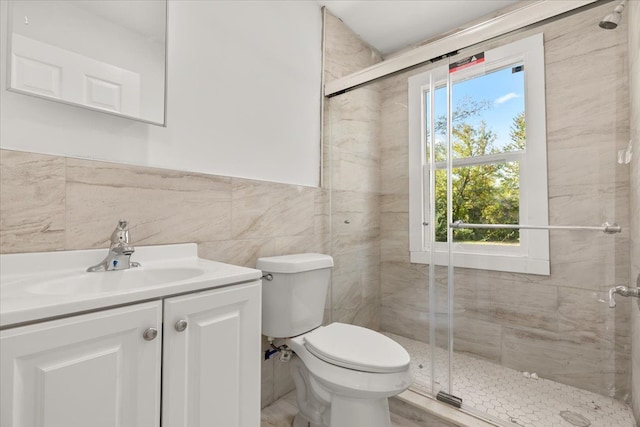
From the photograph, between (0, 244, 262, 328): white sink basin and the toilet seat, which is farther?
the toilet seat

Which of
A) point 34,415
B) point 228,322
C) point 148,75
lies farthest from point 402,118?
point 34,415

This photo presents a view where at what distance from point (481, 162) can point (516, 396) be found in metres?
1.27

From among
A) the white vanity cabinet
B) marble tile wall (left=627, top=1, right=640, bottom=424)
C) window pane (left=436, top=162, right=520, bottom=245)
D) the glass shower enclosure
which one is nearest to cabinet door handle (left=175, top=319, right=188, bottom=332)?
the white vanity cabinet

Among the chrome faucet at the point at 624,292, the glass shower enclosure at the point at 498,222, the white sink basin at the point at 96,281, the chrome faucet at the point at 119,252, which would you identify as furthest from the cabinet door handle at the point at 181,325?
the chrome faucet at the point at 624,292

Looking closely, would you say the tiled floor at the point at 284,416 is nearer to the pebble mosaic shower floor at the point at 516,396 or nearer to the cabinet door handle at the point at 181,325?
the pebble mosaic shower floor at the point at 516,396

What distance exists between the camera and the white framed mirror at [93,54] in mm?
935

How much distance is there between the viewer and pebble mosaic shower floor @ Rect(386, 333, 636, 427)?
136 centimetres

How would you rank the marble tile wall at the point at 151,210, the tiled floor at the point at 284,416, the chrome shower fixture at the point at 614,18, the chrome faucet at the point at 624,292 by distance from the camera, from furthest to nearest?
1. the tiled floor at the point at 284,416
2. the chrome shower fixture at the point at 614,18
3. the chrome faucet at the point at 624,292
4. the marble tile wall at the point at 151,210

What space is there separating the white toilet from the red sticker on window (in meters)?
1.24

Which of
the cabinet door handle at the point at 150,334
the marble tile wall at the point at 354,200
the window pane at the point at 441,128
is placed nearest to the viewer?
the cabinet door handle at the point at 150,334

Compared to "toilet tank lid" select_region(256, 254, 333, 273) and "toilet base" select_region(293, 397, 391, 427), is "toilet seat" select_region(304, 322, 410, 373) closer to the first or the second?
"toilet base" select_region(293, 397, 391, 427)

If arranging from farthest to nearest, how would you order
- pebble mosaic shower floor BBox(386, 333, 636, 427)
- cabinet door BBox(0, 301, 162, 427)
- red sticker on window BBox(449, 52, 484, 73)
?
red sticker on window BBox(449, 52, 484, 73) < pebble mosaic shower floor BBox(386, 333, 636, 427) < cabinet door BBox(0, 301, 162, 427)

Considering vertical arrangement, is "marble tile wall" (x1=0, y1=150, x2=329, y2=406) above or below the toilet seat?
above

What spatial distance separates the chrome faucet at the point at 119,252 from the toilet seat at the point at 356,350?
0.79 m
